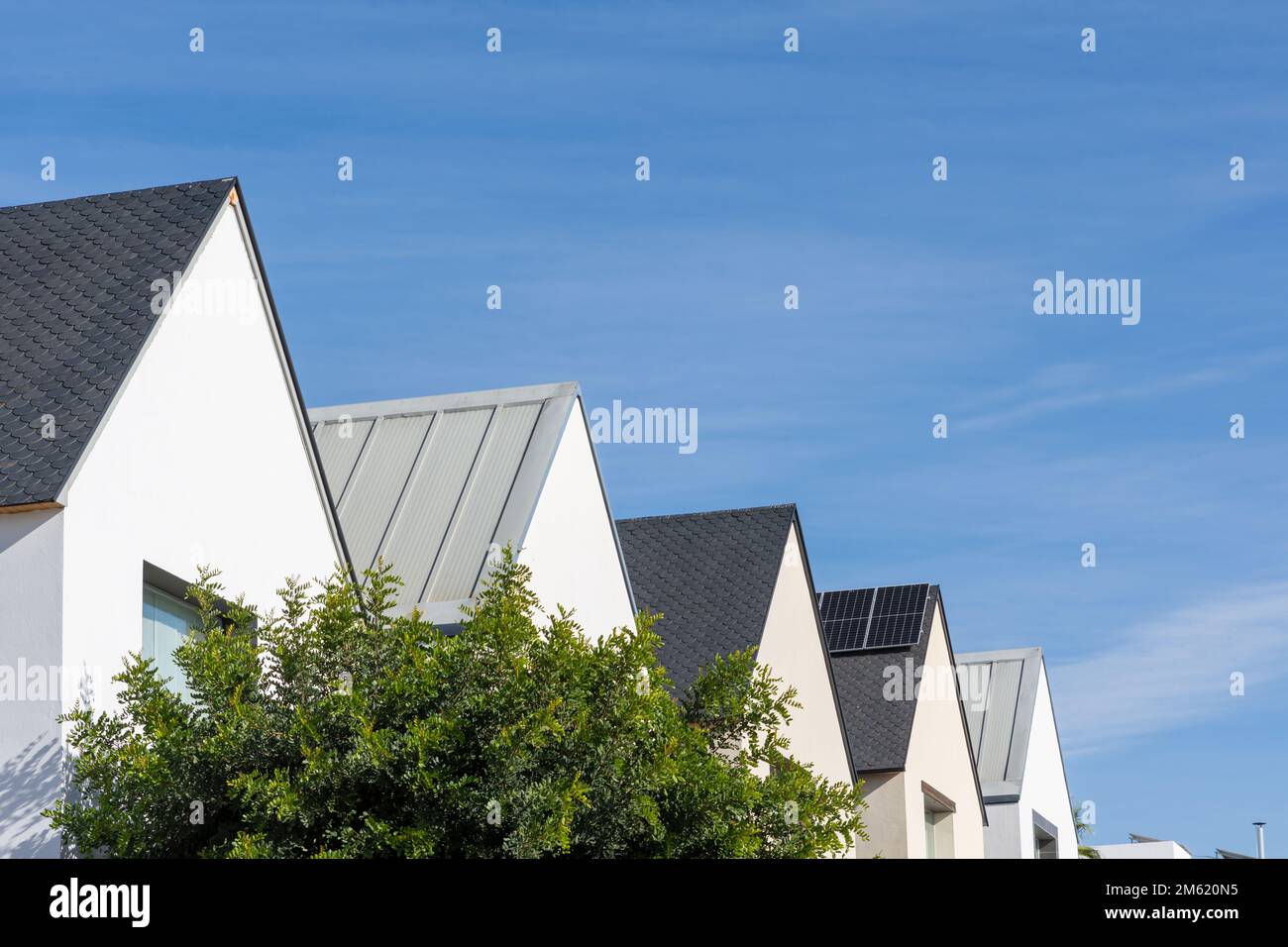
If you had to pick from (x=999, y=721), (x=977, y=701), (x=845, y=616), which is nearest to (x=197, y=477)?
(x=845, y=616)

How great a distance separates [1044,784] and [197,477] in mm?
30855

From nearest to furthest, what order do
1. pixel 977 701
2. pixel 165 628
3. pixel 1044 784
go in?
pixel 165 628 → pixel 977 701 → pixel 1044 784

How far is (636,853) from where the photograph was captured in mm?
11133

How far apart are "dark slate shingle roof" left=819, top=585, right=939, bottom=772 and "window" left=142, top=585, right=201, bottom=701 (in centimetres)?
1533

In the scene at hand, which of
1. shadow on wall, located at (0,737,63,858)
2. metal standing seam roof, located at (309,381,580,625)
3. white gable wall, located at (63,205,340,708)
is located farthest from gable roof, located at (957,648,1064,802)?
shadow on wall, located at (0,737,63,858)

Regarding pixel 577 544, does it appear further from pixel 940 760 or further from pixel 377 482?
pixel 940 760

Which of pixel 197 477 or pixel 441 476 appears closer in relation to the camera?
pixel 197 477

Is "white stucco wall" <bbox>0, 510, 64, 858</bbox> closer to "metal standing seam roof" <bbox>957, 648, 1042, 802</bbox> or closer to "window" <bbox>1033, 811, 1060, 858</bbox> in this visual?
"metal standing seam roof" <bbox>957, 648, 1042, 802</bbox>

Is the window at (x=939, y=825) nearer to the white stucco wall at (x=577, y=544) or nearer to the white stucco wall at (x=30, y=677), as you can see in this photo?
the white stucco wall at (x=577, y=544)

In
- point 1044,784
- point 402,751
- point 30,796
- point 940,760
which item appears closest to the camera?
point 402,751

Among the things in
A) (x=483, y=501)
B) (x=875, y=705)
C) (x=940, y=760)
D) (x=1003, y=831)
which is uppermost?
(x=483, y=501)

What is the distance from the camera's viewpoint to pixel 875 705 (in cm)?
2894
